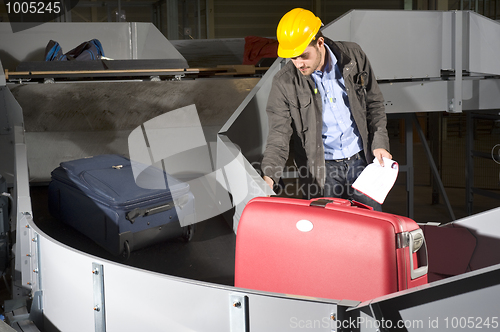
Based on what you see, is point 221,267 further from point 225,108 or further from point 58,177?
point 225,108

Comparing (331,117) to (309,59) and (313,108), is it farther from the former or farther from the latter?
(309,59)

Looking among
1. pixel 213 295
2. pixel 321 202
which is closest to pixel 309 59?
pixel 321 202

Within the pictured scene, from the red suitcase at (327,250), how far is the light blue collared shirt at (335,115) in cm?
93

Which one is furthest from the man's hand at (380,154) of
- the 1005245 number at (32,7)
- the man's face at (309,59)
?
the 1005245 number at (32,7)

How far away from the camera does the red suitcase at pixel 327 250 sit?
1300 mm

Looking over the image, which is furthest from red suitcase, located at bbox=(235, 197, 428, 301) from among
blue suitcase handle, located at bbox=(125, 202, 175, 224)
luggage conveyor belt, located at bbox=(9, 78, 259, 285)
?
luggage conveyor belt, located at bbox=(9, 78, 259, 285)

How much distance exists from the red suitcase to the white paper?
61 centimetres

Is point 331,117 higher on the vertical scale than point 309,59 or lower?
lower

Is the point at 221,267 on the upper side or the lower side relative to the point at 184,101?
lower

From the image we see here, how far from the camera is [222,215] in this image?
3582 mm

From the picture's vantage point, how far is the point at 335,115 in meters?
2.37

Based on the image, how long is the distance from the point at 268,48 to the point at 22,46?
10.3 feet

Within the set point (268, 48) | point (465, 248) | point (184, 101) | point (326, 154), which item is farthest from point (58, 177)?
point (268, 48)

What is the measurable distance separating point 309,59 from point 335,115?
0.33 metres
